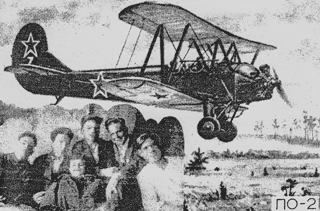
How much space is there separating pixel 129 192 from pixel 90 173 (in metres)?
0.34

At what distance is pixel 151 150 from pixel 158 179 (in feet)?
0.76

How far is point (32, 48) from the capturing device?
4465 mm

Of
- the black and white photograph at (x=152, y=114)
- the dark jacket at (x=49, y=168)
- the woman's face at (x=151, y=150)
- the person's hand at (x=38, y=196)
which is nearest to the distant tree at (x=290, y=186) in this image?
the black and white photograph at (x=152, y=114)

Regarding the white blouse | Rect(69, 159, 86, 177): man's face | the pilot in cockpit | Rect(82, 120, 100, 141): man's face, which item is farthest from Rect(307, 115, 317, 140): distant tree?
Rect(69, 159, 86, 177): man's face

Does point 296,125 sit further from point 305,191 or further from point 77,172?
point 77,172

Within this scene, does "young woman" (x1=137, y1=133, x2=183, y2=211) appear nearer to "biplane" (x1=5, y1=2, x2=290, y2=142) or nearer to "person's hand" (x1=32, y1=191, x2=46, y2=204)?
"biplane" (x1=5, y1=2, x2=290, y2=142)

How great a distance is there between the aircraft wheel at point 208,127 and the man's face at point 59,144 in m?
1.03

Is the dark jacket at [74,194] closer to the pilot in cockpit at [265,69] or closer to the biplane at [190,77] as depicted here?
the biplane at [190,77]

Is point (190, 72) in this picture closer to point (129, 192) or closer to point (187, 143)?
point (187, 143)

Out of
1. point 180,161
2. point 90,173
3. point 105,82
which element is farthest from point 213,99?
point 90,173

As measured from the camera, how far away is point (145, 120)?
4422 mm

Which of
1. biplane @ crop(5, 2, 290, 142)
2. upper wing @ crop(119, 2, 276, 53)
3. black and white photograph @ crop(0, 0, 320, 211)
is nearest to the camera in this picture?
upper wing @ crop(119, 2, 276, 53)

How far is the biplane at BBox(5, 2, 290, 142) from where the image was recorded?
14.0ft

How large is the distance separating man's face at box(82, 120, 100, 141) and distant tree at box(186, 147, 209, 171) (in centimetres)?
76
